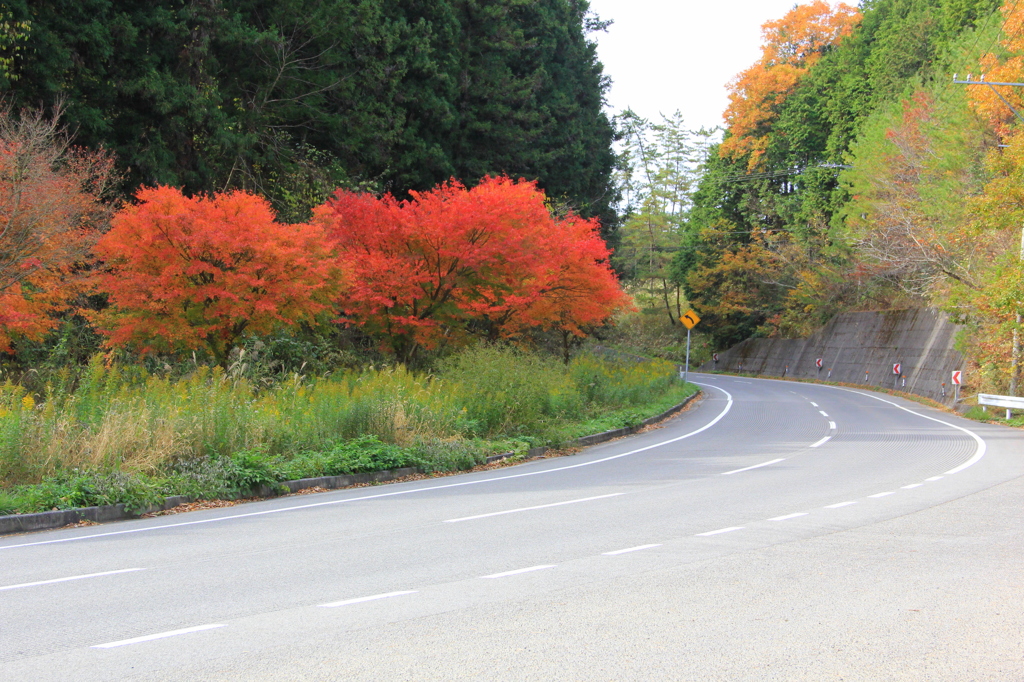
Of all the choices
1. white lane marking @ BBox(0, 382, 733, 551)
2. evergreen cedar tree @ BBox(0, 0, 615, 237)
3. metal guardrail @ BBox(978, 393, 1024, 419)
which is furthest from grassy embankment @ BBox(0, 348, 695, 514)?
metal guardrail @ BBox(978, 393, 1024, 419)

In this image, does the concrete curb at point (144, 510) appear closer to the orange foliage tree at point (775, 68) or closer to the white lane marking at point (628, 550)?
the white lane marking at point (628, 550)

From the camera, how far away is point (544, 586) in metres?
6.57

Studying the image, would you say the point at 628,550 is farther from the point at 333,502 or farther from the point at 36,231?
the point at 36,231

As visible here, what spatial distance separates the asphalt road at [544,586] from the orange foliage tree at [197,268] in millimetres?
7552

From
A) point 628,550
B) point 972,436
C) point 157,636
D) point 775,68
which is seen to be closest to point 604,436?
point 972,436

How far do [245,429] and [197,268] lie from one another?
596cm

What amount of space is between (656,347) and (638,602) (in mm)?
66175

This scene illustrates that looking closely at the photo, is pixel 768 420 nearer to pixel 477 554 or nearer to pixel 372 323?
pixel 372 323

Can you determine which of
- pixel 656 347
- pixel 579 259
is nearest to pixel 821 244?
pixel 656 347

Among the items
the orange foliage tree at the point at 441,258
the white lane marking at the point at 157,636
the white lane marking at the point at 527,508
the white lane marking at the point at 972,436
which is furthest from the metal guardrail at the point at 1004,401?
the white lane marking at the point at 157,636

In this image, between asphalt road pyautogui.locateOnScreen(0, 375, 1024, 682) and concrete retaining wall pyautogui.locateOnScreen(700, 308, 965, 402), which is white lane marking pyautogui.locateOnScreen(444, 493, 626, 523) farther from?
concrete retaining wall pyautogui.locateOnScreen(700, 308, 965, 402)

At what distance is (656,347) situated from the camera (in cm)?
7138

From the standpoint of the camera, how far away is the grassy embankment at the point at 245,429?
35.4 feet

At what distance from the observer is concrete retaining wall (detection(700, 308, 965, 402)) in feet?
124
